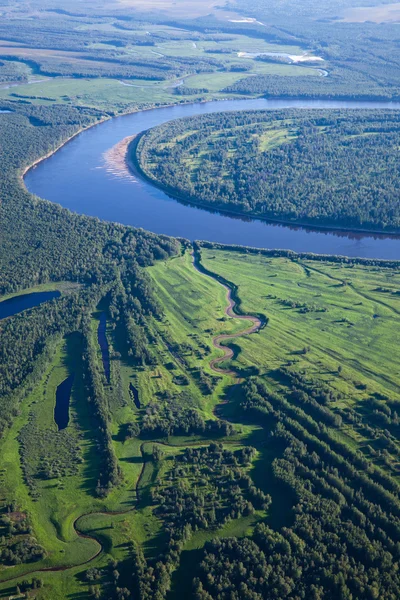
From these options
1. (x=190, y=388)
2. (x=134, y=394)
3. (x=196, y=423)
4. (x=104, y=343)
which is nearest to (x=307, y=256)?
(x=104, y=343)

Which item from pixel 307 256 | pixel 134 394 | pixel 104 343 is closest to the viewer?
pixel 134 394

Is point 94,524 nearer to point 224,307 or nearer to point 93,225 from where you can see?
point 224,307

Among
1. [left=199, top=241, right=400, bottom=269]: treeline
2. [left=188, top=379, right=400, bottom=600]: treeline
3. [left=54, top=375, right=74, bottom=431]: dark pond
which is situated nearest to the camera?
[left=188, top=379, right=400, bottom=600]: treeline

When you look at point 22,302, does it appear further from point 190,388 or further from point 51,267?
point 190,388

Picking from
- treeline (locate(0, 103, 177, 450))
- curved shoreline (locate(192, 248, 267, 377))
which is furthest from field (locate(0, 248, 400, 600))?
treeline (locate(0, 103, 177, 450))

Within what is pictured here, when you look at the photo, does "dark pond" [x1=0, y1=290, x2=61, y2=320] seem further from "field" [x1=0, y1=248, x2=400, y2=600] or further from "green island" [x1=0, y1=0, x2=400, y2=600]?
"field" [x1=0, y1=248, x2=400, y2=600]

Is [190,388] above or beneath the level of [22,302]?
beneath

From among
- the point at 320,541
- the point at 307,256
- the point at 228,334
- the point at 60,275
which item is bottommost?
the point at 320,541

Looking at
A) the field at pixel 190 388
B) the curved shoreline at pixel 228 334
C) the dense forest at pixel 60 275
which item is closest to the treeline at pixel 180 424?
the field at pixel 190 388
